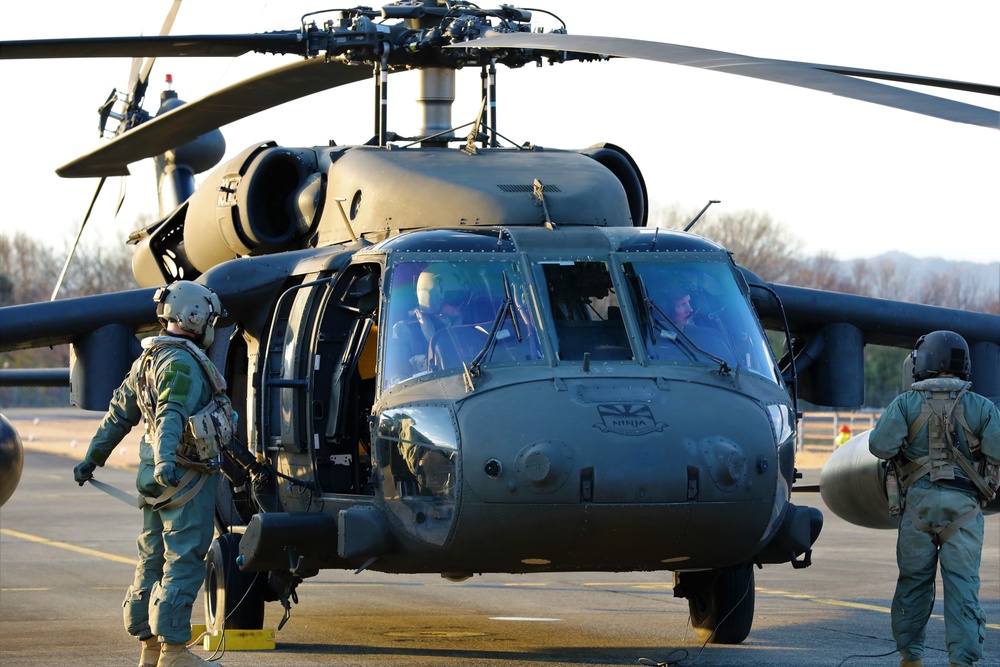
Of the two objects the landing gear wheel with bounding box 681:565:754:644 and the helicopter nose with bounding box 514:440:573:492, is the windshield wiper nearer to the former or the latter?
the helicopter nose with bounding box 514:440:573:492

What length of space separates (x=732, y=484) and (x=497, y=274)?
1.77 meters

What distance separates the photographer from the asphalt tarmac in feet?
30.3

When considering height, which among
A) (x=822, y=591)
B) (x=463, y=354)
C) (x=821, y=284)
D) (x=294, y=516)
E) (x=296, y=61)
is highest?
(x=296, y=61)

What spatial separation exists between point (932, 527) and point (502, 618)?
13.4 ft

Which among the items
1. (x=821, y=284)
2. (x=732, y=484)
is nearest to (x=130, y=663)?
(x=732, y=484)

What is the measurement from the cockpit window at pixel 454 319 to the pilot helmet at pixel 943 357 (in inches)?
78.6

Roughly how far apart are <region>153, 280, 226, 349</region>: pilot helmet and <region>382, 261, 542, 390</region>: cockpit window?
92cm

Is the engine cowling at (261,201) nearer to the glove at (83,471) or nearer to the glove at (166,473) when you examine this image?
the glove at (83,471)

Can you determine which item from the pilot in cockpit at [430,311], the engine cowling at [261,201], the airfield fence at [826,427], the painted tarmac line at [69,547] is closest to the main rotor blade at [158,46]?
the engine cowling at [261,201]

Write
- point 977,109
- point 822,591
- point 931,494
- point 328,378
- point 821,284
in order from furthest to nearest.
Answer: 1. point 821,284
2. point 822,591
3. point 328,378
4. point 931,494
5. point 977,109

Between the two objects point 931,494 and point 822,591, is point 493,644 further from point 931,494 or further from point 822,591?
point 822,591

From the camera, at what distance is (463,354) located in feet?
26.2

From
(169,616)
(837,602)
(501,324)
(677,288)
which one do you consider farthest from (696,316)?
(837,602)

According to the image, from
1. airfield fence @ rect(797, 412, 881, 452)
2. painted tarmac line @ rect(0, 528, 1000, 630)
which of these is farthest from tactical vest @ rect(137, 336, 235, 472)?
airfield fence @ rect(797, 412, 881, 452)
